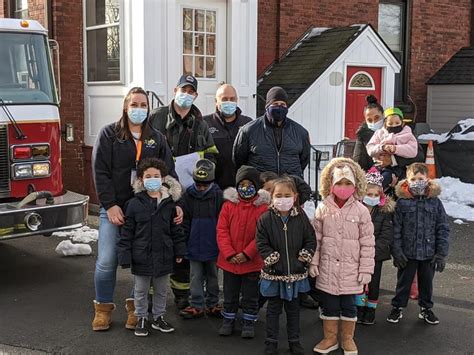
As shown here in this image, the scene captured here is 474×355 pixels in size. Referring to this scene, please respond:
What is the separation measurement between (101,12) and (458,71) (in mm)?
8721

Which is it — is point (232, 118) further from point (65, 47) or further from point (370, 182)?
point (65, 47)

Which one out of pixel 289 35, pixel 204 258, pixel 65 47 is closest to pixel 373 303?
pixel 204 258

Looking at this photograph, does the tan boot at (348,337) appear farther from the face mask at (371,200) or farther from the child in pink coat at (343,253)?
the face mask at (371,200)

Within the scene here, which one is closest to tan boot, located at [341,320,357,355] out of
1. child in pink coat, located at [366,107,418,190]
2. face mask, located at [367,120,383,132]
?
child in pink coat, located at [366,107,418,190]

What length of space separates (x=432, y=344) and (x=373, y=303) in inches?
24.0

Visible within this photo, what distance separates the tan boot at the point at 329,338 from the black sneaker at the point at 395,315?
912 mm

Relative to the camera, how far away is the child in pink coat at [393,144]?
593cm

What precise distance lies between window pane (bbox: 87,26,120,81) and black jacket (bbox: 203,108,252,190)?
4393mm

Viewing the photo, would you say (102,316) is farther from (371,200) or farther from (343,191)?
(371,200)

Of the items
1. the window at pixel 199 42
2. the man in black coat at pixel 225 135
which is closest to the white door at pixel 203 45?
the window at pixel 199 42

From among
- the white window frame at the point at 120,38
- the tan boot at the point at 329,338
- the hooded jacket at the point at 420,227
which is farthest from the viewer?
the white window frame at the point at 120,38

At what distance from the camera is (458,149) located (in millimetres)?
13164

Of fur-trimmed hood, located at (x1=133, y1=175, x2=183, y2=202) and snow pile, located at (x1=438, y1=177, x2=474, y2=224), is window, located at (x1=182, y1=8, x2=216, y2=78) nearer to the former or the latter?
snow pile, located at (x1=438, y1=177, x2=474, y2=224)

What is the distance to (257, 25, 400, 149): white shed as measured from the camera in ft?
37.7
